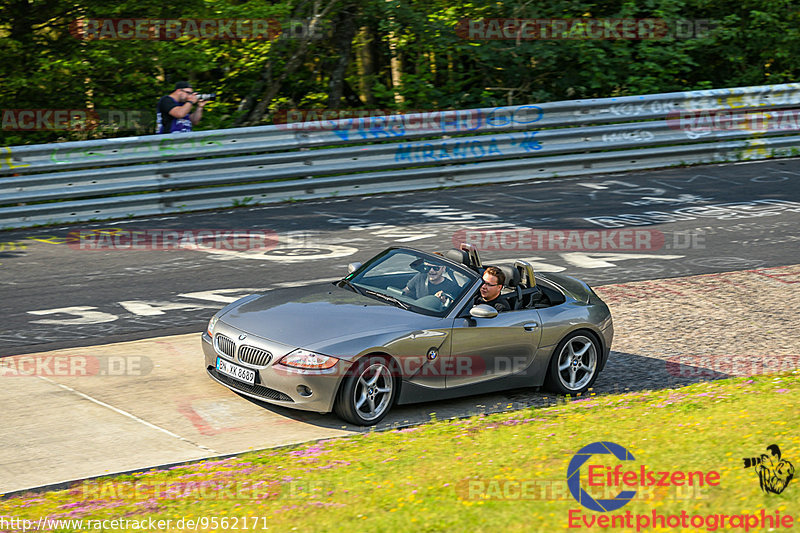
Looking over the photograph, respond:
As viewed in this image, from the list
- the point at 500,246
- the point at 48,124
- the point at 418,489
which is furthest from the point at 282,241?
the point at 418,489

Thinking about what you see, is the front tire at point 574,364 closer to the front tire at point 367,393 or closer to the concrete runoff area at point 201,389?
the concrete runoff area at point 201,389

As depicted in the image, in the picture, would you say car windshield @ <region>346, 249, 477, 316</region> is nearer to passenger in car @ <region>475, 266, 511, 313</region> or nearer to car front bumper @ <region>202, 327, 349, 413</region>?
passenger in car @ <region>475, 266, 511, 313</region>

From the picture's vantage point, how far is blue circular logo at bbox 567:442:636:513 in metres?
5.60

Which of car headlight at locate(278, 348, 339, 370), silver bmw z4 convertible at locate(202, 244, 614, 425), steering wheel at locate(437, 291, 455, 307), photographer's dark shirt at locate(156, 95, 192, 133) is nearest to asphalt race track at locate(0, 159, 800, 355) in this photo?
photographer's dark shirt at locate(156, 95, 192, 133)

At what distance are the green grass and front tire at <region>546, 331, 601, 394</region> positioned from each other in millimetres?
1119

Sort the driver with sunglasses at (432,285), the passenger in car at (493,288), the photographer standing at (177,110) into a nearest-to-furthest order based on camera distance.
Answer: the driver with sunglasses at (432,285), the passenger in car at (493,288), the photographer standing at (177,110)

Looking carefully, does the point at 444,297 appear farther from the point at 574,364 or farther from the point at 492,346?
the point at 574,364

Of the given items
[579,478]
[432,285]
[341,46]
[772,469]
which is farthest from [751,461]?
[341,46]

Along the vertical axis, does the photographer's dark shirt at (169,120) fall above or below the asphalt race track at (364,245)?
above

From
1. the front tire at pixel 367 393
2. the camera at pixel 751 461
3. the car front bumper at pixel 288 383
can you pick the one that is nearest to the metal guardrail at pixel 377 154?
the car front bumper at pixel 288 383

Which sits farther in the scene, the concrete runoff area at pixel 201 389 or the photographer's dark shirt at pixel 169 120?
the photographer's dark shirt at pixel 169 120

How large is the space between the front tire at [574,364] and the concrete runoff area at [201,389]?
163mm

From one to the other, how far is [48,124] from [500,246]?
846 cm

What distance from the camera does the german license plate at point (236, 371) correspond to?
8211mm
